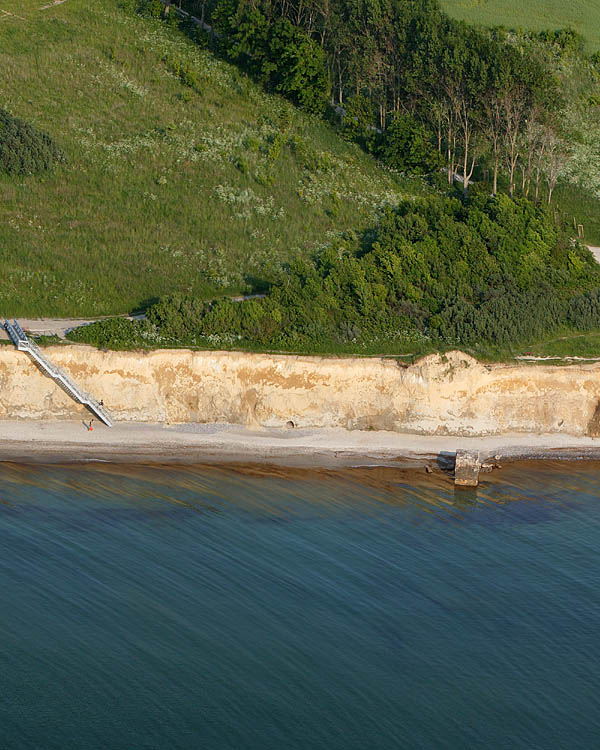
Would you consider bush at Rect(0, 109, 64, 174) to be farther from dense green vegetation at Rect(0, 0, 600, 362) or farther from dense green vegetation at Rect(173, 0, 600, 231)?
dense green vegetation at Rect(173, 0, 600, 231)

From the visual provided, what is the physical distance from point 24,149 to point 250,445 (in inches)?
1234

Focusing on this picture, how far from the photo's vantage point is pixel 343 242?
75.8m

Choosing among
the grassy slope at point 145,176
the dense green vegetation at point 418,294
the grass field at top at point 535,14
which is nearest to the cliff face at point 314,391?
the dense green vegetation at point 418,294

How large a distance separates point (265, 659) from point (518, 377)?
81.8 feet

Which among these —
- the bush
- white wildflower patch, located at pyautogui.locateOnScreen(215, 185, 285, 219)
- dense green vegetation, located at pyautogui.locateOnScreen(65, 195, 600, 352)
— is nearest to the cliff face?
dense green vegetation, located at pyautogui.locateOnScreen(65, 195, 600, 352)

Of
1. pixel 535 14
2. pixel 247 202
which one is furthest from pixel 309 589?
pixel 535 14

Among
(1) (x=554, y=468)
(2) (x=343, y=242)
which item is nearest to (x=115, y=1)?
(2) (x=343, y=242)

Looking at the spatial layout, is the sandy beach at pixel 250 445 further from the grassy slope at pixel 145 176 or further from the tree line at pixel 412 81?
the tree line at pixel 412 81

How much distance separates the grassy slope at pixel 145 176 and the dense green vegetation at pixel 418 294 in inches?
172

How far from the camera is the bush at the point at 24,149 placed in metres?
80.0

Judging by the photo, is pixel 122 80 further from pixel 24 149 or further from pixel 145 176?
pixel 24 149

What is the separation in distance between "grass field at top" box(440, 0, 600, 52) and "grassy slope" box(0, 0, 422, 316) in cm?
2705

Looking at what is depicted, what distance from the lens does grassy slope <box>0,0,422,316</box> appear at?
7144 centimetres

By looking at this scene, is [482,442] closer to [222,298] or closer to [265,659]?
[222,298]
